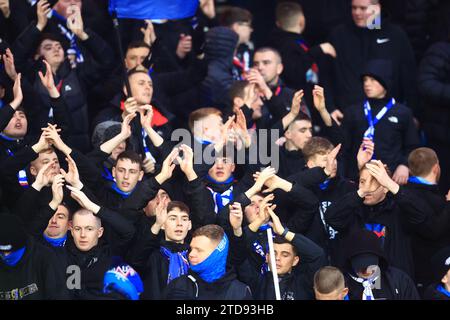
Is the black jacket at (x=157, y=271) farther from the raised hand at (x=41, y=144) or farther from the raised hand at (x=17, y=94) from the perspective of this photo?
the raised hand at (x=17, y=94)

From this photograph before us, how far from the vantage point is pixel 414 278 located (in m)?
12.6

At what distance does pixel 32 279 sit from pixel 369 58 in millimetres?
5446

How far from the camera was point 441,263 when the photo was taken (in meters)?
11.6

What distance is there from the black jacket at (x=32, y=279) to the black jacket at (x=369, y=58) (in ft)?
16.4

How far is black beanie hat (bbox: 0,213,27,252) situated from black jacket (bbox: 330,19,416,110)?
5.11m

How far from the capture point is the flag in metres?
13.6

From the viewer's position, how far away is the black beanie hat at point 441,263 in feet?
37.7

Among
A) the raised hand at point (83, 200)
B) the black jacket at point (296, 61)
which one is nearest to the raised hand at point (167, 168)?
the raised hand at point (83, 200)

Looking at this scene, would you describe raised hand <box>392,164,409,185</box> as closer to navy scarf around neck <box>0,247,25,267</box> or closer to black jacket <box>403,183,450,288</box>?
black jacket <box>403,183,450,288</box>

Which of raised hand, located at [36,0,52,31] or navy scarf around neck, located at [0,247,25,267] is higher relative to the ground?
raised hand, located at [36,0,52,31]

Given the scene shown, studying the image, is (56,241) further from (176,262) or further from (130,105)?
(130,105)

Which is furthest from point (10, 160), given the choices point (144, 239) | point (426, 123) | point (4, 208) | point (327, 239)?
point (426, 123)

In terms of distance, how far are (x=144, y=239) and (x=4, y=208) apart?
1.42 meters

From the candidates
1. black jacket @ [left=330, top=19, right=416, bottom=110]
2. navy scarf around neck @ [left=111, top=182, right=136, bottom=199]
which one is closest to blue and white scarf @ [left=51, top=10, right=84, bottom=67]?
navy scarf around neck @ [left=111, top=182, right=136, bottom=199]
